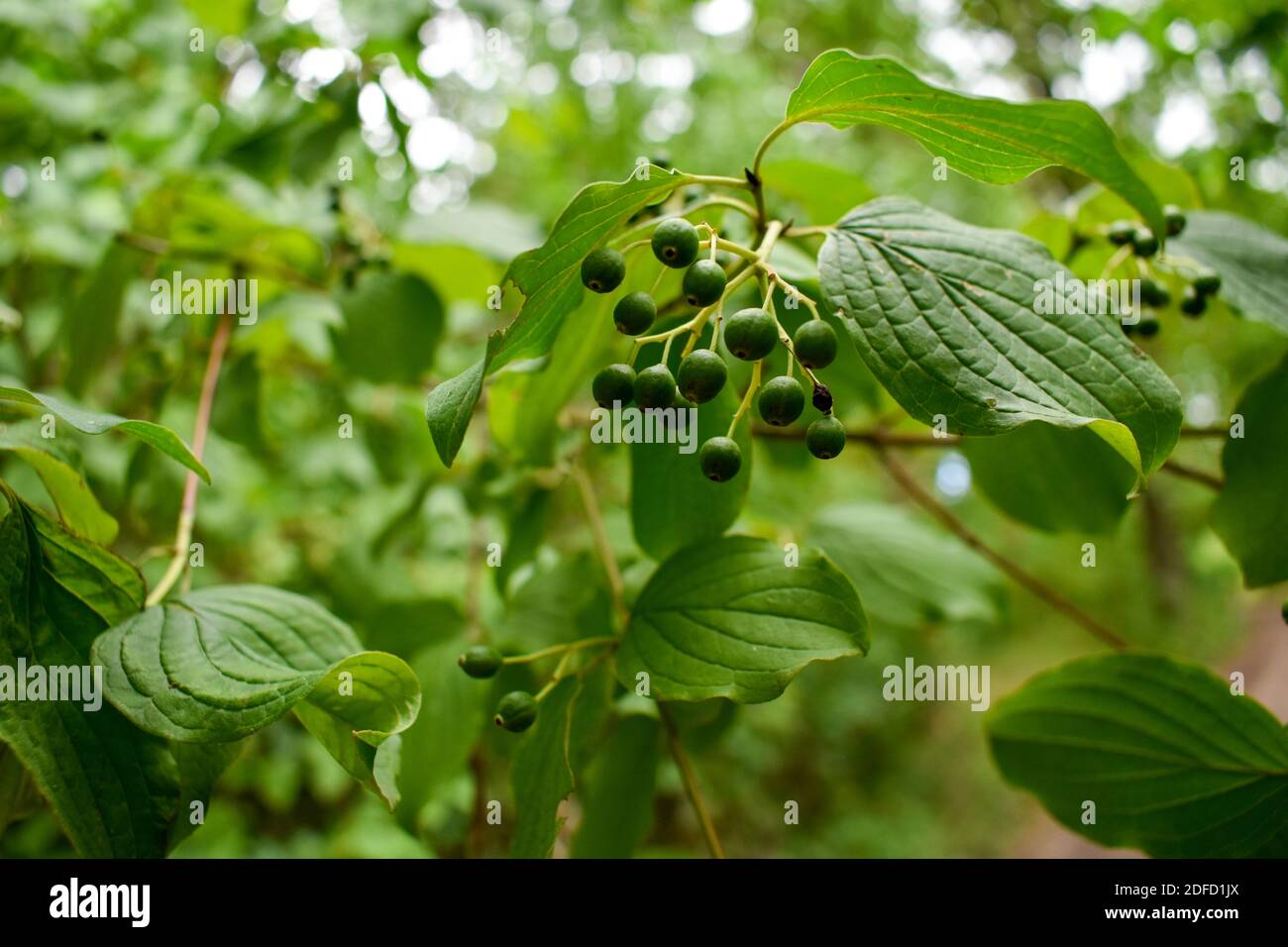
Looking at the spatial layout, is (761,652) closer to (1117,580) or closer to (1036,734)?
(1036,734)

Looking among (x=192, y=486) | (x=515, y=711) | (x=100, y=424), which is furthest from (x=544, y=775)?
(x=192, y=486)

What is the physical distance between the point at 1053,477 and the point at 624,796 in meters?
0.70

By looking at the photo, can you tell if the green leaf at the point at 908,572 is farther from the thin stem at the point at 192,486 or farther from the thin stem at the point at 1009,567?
the thin stem at the point at 192,486

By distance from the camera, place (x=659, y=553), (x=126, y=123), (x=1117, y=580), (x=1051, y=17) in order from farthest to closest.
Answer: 1. (x=1117, y=580)
2. (x=1051, y=17)
3. (x=126, y=123)
4. (x=659, y=553)

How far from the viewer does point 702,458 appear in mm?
739

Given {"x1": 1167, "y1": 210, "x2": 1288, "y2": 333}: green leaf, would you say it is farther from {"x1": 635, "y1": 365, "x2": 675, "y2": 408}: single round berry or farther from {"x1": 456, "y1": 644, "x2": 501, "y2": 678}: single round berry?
{"x1": 456, "y1": 644, "x2": 501, "y2": 678}: single round berry

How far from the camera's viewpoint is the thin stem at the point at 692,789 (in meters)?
0.94

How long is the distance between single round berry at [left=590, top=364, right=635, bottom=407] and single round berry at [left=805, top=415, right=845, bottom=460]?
0.16 metres

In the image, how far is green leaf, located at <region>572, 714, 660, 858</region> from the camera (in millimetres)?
1116

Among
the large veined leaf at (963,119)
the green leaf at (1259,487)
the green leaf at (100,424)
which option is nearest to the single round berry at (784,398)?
the large veined leaf at (963,119)

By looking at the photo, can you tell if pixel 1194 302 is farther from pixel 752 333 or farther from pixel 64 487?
pixel 64 487

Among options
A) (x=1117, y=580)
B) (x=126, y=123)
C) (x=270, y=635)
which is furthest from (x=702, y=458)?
(x=1117, y=580)

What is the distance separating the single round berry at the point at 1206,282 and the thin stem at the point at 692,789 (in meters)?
0.80
